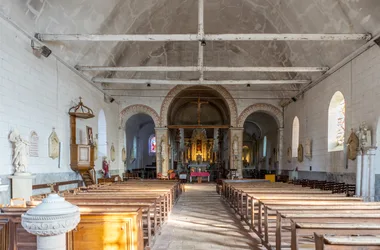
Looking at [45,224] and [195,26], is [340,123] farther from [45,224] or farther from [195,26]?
[45,224]

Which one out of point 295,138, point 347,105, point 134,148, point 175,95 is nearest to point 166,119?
point 175,95

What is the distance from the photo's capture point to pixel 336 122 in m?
12.6

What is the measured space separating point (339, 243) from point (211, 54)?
16.2 meters

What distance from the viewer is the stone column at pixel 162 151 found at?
19141 mm

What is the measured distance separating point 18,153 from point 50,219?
5868mm

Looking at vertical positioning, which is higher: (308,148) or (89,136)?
(89,136)

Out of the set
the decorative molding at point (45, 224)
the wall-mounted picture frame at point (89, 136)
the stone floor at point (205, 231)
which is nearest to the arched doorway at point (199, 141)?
the wall-mounted picture frame at point (89, 136)

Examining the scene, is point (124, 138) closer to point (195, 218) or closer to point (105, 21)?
point (105, 21)

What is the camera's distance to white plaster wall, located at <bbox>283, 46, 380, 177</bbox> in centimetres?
948

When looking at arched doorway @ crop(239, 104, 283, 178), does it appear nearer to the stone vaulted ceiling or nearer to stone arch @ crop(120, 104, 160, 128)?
the stone vaulted ceiling

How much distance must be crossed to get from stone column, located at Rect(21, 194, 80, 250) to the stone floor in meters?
2.82

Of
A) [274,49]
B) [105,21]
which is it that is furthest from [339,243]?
[274,49]

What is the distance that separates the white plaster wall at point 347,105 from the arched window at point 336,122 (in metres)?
0.26

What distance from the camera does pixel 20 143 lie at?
7945 millimetres
